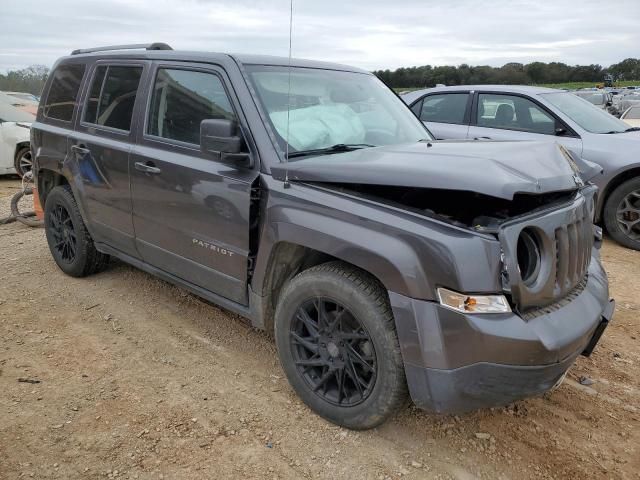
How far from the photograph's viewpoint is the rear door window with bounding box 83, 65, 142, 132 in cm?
382

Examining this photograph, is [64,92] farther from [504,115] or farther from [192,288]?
[504,115]

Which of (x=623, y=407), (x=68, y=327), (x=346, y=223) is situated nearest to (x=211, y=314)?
(x=68, y=327)

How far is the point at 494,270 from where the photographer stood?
7.13 ft

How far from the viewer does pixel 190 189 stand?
326 cm

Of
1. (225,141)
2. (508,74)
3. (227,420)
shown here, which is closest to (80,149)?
(225,141)

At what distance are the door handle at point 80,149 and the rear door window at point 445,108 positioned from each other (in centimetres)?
488

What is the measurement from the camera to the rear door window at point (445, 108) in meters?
7.20

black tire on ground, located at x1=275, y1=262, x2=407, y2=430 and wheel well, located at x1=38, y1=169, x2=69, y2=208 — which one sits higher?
wheel well, located at x1=38, y1=169, x2=69, y2=208

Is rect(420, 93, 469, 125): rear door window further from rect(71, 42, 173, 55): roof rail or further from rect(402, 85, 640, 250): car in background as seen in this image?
rect(71, 42, 173, 55): roof rail

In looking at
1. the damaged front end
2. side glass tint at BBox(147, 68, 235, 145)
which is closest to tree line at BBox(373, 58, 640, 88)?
side glass tint at BBox(147, 68, 235, 145)

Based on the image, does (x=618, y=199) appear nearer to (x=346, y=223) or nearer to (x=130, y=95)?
(x=346, y=223)

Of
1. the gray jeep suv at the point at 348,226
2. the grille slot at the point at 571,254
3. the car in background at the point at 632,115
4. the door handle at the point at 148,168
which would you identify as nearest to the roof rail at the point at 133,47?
the gray jeep suv at the point at 348,226

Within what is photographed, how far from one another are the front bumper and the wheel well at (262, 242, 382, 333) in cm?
71

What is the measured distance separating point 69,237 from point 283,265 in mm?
2759
